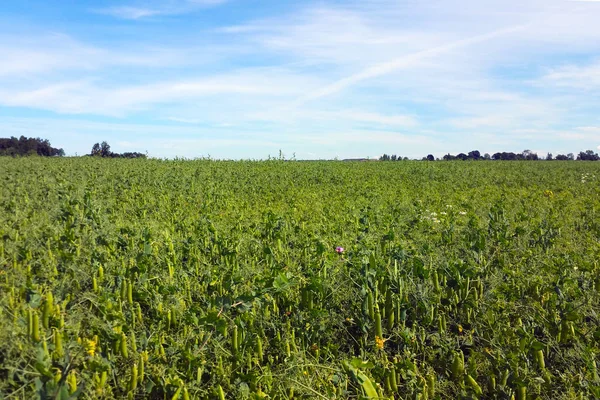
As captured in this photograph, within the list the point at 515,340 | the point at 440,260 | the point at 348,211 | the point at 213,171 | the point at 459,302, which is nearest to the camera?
the point at 515,340

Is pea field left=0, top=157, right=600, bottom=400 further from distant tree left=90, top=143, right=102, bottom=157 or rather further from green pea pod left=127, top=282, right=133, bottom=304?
distant tree left=90, top=143, right=102, bottom=157

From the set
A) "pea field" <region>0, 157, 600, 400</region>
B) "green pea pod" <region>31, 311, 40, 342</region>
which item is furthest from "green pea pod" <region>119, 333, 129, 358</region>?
"green pea pod" <region>31, 311, 40, 342</region>

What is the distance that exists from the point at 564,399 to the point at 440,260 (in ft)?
7.00

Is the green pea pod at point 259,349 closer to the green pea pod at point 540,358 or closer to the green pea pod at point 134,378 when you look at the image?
the green pea pod at point 134,378

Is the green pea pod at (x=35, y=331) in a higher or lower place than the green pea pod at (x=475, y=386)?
higher

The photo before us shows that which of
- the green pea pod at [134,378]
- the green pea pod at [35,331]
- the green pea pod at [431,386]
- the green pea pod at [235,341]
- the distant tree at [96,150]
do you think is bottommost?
the green pea pod at [431,386]

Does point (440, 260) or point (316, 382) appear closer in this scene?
point (316, 382)

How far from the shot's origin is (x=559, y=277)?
160 inches

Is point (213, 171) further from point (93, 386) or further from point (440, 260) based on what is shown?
point (93, 386)

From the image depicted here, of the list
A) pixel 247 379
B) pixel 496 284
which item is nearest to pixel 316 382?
pixel 247 379

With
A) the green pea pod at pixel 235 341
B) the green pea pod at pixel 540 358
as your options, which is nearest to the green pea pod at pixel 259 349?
the green pea pod at pixel 235 341

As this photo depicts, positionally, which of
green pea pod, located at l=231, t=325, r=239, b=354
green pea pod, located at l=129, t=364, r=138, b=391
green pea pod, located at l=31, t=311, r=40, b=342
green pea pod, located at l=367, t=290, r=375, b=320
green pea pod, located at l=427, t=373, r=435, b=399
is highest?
green pea pod, located at l=31, t=311, r=40, b=342

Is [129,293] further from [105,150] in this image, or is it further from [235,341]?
[105,150]

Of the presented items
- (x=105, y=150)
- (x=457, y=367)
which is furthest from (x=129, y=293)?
(x=105, y=150)
